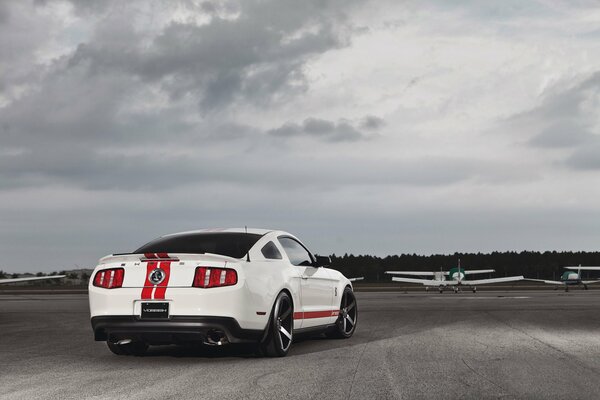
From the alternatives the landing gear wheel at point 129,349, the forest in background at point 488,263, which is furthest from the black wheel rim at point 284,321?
the forest in background at point 488,263

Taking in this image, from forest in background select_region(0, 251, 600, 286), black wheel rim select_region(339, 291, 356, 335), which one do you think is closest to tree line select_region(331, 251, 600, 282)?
forest in background select_region(0, 251, 600, 286)

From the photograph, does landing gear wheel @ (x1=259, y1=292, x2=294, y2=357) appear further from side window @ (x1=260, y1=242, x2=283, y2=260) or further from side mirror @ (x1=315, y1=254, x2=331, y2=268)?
side mirror @ (x1=315, y1=254, x2=331, y2=268)

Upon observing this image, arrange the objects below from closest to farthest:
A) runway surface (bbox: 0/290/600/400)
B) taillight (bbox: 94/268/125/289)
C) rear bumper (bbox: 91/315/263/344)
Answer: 1. runway surface (bbox: 0/290/600/400)
2. rear bumper (bbox: 91/315/263/344)
3. taillight (bbox: 94/268/125/289)

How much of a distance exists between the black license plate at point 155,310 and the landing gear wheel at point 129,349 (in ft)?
3.77

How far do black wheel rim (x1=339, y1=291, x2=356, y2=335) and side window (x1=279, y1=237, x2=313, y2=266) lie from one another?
1.33 meters

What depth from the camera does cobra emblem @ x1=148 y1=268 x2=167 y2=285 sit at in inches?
328

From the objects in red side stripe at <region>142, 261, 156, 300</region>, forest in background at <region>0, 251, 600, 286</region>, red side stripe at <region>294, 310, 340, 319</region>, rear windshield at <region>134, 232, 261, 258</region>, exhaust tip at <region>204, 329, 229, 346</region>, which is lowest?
exhaust tip at <region>204, 329, 229, 346</region>

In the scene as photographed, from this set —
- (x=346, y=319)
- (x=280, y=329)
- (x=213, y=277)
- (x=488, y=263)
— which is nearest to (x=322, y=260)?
(x=346, y=319)

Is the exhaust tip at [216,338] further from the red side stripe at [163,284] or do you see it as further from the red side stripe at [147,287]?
the red side stripe at [147,287]

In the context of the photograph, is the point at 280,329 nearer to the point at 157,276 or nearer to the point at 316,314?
the point at 316,314

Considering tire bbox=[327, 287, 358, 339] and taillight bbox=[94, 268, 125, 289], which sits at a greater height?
taillight bbox=[94, 268, 125, 289]

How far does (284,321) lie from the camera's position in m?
9.26

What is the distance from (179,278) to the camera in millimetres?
8297

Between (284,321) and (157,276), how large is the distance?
173cm
